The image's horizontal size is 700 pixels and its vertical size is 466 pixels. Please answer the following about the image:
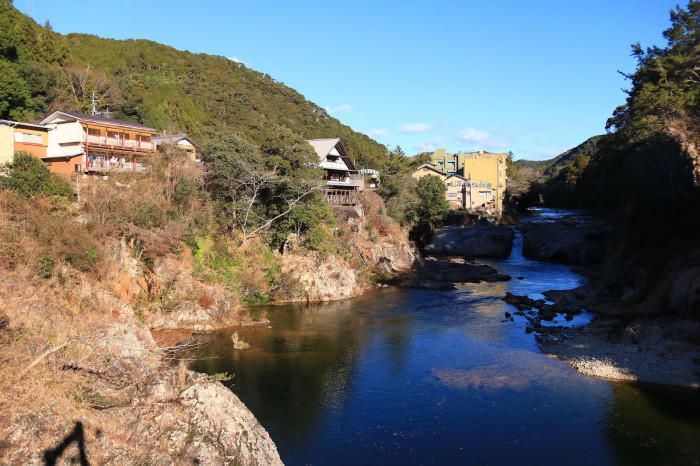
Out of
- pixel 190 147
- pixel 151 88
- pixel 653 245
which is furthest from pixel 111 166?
pixel 151 88

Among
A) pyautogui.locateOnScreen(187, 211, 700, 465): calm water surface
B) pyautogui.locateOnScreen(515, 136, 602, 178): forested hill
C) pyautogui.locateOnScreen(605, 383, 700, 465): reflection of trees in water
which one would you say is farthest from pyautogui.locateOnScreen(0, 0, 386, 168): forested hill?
pyautogui.locateOnScreen(515, 136, 602, 178): forested hill

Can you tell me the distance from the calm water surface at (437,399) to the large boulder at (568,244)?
748 inches

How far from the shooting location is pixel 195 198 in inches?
988

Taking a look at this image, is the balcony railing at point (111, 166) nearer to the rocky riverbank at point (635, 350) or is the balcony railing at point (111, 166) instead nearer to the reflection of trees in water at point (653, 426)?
the rocky riverbank at point (635, 350)

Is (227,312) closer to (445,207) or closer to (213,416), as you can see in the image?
(213,416)

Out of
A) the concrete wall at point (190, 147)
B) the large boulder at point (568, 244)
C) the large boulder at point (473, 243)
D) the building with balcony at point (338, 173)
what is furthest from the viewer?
the large boulder at point (473, 243)

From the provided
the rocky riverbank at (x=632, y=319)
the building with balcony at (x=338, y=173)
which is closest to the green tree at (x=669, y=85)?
the rocky riverbank at (x=632, y=319)

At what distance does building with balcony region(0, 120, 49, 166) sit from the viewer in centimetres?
2339

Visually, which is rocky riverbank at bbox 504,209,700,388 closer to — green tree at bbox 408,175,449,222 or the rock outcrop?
the rock outcrop

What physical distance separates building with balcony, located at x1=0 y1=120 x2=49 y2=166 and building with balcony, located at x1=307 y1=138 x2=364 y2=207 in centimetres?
1851

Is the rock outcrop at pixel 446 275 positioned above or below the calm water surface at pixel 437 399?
above

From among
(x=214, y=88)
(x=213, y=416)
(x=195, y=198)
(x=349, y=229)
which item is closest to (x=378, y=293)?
(x=349, y=229)

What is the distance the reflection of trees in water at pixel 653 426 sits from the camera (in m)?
11.7

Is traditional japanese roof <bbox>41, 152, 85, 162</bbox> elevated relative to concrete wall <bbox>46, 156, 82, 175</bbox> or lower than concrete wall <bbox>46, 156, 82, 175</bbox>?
elevated
